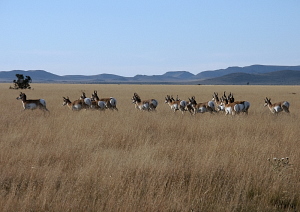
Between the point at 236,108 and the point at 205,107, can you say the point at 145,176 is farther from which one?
the point at 205,107

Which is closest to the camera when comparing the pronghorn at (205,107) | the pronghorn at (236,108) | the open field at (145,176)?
the open field at (145,176)

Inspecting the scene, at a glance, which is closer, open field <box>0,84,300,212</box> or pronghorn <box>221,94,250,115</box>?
open field <box>0,84,300,212</box>

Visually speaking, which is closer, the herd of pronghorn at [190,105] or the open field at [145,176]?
the open field at [145,176]

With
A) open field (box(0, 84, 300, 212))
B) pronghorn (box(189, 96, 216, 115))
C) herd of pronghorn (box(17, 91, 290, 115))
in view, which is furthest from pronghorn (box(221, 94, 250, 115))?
open field (box(0, 84, 300, 212))

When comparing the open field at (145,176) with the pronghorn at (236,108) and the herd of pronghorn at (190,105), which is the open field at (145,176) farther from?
the herd of pronghorn at (190,105)

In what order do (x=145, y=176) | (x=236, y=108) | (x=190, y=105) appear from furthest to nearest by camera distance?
(x=190, y=105) < (x=236, y=108) < (x=145, y=176)

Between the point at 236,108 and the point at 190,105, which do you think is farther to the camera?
the point at 190,105

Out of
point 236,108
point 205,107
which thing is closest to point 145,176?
point 236,108

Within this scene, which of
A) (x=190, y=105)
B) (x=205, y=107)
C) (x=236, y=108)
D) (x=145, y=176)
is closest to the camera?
(x=145, y=176)

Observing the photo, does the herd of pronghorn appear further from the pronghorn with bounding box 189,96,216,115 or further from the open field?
the open field

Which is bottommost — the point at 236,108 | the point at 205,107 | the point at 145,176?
the point at 145,176

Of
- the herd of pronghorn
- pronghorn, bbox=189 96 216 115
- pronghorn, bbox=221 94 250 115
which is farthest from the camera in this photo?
pronghorn, bbox=189 96 216 115

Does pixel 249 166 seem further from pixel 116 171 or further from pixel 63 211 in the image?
pixel 63 211

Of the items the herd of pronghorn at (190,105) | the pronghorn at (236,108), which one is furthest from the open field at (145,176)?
the herd of pronghorn at (190,105)
